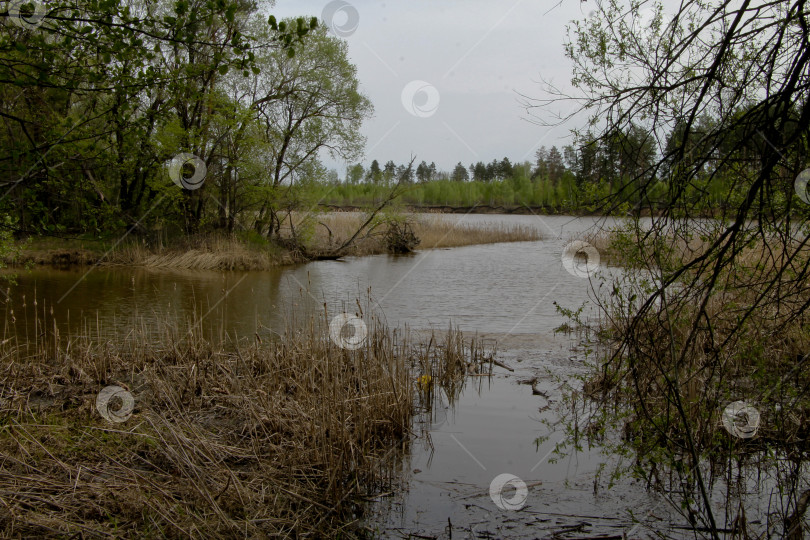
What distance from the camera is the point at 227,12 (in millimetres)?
4125

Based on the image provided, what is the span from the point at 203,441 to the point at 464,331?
6956 millimetres

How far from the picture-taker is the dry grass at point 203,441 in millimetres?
3641

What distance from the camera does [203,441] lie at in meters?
4.17

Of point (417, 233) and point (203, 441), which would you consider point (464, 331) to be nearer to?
point (203, 441)

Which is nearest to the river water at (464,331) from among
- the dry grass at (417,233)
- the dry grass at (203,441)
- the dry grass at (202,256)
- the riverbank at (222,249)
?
the dry grass at (203,441)

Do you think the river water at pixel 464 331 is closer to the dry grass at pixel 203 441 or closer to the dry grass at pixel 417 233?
the dry grass at pixel 203 441

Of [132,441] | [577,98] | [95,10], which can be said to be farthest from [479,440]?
[95,10]

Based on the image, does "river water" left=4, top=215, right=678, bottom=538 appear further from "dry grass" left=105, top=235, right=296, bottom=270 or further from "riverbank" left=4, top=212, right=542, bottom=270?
"riverbank" left=4, top=212, right=542, bottom=270

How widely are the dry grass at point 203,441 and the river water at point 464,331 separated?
0.43 meters

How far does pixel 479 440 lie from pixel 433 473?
0.88 metres

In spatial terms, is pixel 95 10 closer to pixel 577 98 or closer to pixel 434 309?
pixel 577 98

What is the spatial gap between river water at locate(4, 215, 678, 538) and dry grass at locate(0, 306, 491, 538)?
431mm

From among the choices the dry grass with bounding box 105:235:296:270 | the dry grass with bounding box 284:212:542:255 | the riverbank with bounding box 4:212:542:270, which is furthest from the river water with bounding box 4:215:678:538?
the dry grass with bounding box 284:212:542:255

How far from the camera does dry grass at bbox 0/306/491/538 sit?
3.64m
